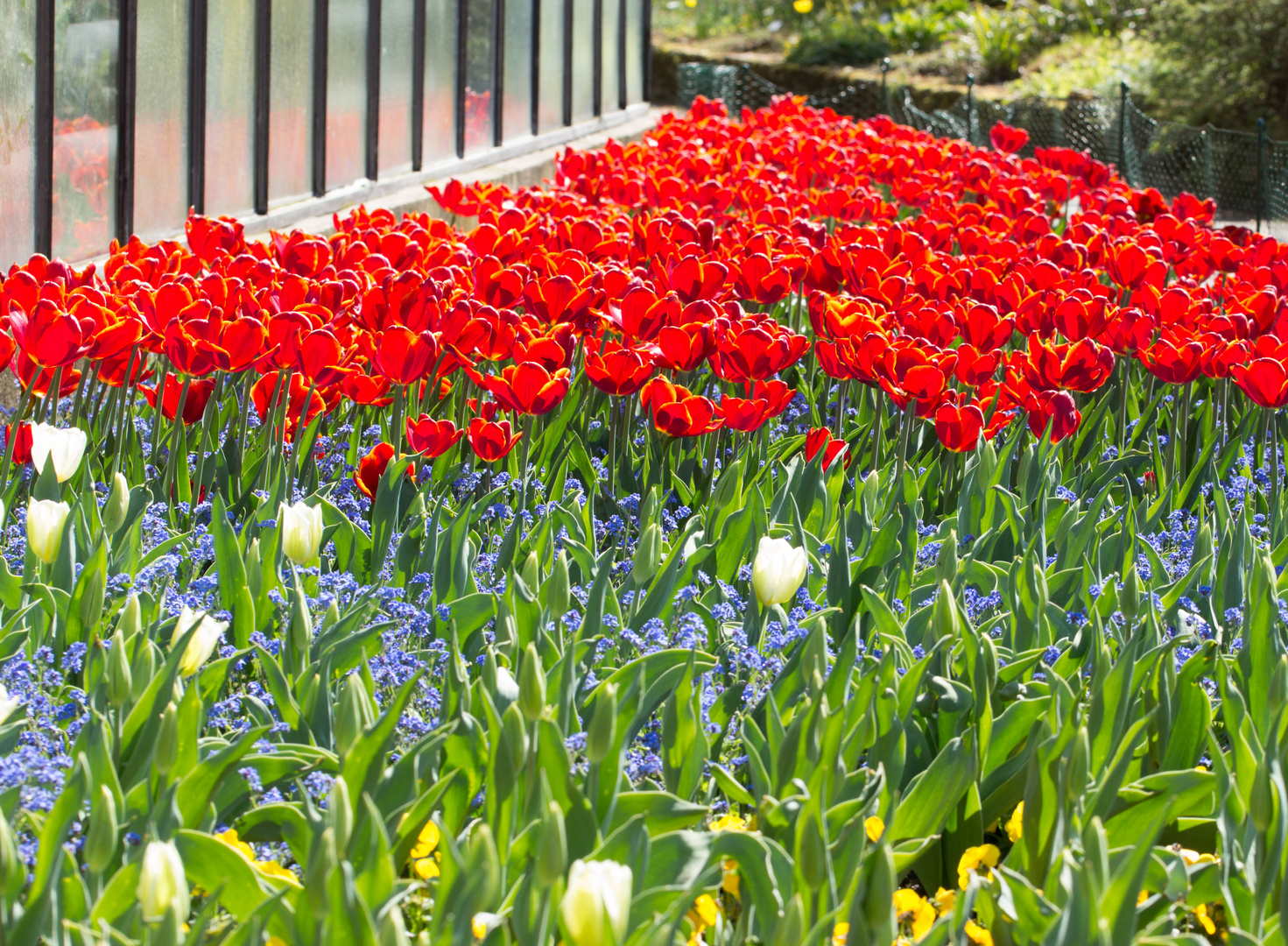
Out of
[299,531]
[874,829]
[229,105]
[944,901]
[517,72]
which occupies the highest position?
[517,72]

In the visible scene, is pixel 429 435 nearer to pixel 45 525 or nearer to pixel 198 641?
pixel 45 525

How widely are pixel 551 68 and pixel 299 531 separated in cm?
905

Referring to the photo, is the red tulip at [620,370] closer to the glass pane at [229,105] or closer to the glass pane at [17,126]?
the glass pane at [17,126]

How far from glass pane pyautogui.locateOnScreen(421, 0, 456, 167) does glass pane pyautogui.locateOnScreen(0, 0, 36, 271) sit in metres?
3.66

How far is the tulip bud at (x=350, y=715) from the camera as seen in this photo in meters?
1.68

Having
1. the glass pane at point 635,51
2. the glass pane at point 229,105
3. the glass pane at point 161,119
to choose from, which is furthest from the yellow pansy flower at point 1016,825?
the glass pane at point 635,51

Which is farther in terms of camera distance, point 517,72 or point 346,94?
point 517,72

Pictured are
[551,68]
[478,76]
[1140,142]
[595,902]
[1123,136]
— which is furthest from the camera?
[1140,142]

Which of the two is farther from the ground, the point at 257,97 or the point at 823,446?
the point at 257,97

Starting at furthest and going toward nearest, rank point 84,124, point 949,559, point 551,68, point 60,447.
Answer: point 551,68
point 84,124
point 60,447
point 949,559

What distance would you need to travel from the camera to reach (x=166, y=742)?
5.27ft

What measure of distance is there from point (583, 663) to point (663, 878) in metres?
0.61

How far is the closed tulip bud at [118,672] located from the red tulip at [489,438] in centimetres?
103

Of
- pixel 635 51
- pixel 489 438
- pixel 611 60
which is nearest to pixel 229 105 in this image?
pixel 489 438
